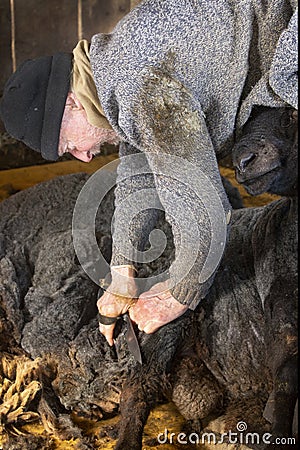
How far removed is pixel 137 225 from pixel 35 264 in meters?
0.49

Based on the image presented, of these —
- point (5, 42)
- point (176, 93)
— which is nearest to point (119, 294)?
point (176, 93)

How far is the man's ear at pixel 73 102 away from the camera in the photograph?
2.01 m

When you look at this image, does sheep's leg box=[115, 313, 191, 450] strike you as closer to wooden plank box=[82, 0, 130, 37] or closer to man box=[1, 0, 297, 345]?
man box=[1, 0, 297, 345]

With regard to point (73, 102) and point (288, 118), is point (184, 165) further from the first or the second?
point (73, 102)

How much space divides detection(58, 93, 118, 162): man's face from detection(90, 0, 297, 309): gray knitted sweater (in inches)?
5.6

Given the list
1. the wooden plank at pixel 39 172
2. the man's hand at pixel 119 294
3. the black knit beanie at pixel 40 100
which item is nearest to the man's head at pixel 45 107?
the black knit beanie at pixel 40 100

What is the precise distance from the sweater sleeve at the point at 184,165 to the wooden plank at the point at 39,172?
173 centimetres

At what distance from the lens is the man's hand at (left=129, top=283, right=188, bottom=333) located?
1.94 meters

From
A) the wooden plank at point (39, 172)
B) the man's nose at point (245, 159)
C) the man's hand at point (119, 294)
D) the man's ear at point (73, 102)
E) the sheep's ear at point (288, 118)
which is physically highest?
the man's ear at point (73, 102)

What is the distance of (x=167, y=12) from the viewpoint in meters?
1.84

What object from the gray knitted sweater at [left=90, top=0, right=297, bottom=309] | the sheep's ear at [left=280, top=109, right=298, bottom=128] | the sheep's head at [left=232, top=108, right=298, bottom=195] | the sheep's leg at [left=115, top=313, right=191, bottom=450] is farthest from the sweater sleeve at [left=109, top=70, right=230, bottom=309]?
the sheep's leg at [left=115, top=313, right=191, bottom=450]

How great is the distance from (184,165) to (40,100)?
470mm

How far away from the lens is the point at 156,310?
1969 millimetres

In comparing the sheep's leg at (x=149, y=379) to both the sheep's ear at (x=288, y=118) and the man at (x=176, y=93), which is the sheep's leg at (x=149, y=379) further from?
the sheep's ear at (x=288, y=118)
